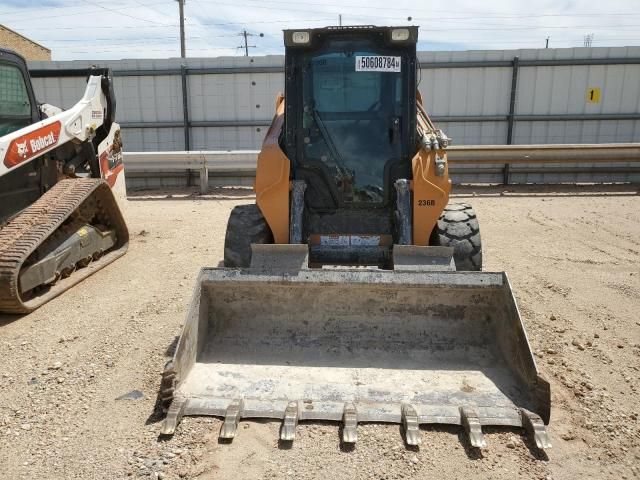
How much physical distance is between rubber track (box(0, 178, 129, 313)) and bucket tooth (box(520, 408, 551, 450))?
385 centimetres

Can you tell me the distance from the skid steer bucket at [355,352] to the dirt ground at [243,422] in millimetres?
112

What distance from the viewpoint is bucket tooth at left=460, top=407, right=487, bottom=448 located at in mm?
2699

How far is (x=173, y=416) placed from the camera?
2.90 meters

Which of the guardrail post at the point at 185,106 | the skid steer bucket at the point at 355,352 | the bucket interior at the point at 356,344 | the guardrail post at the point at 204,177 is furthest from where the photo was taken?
the guardrail post at the point at 185,106

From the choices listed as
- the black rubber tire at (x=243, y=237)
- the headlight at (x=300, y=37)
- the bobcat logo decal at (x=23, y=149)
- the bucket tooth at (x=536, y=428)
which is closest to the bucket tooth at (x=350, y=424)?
the bucket tooth at (x=536, y=428)

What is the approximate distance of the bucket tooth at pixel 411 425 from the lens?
8.98ft

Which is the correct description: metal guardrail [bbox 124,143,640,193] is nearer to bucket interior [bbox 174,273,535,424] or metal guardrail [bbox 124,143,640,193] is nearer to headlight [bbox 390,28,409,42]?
headlight [bbox 390,28,409,42]

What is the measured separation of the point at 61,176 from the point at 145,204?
4.51m

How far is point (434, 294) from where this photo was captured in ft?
11.7

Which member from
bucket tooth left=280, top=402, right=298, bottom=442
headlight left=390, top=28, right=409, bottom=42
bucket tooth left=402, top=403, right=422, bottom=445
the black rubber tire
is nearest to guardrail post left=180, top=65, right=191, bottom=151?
the black rubber tire

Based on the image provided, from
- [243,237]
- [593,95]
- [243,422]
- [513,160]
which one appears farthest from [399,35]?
[593,95]

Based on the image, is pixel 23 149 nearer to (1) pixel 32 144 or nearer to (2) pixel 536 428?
(1) pixel 32 144

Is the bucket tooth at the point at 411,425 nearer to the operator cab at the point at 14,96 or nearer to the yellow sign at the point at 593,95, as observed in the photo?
the operator cab at the point at 14,96

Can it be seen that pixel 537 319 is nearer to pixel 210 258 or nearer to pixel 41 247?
pixel 210 258
